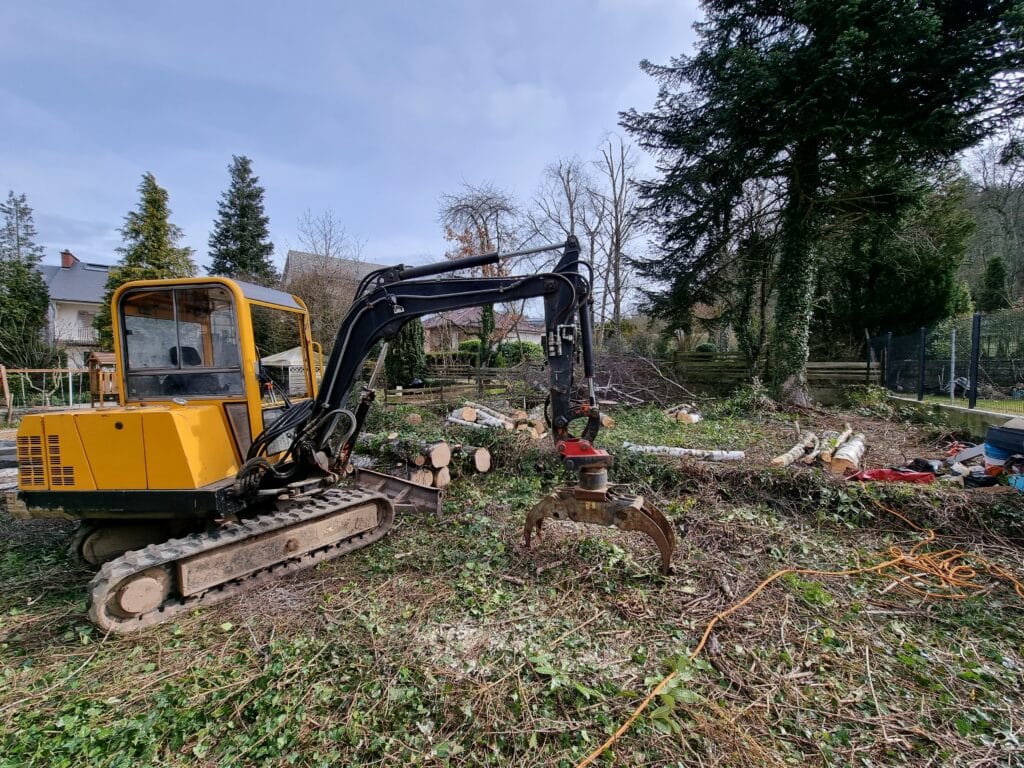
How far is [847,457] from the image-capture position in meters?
5.96

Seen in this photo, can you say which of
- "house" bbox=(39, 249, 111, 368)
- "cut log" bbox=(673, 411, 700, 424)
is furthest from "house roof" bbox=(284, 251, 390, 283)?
"cut log" bbox=(673, 411, 700, 424)

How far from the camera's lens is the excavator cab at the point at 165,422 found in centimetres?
340

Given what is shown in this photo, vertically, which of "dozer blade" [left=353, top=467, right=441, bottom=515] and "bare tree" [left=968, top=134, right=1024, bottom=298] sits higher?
"bare tree" [left=968, top=134, right=1024, bottom=298]

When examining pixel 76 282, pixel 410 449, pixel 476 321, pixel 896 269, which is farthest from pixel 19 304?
pixel 896 269

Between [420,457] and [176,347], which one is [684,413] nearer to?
[420,457]

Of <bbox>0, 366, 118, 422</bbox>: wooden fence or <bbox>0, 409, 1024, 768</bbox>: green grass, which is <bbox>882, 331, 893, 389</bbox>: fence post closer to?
<bbox>0, 409, 1024, 768</bbox>: green grass

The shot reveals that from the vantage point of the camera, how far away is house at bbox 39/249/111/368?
22859 mm

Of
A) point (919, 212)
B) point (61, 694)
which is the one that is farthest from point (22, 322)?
point (919, 212)

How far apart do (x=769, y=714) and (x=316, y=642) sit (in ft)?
8.34

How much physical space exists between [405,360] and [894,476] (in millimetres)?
14074

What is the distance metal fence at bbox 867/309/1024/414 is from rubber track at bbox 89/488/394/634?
9835mm

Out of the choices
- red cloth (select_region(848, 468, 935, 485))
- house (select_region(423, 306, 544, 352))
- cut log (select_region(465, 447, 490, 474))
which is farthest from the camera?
house (select_region(423, 306, 544, 352))

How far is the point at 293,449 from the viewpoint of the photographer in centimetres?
406

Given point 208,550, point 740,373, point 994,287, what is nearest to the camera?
point 208,550
